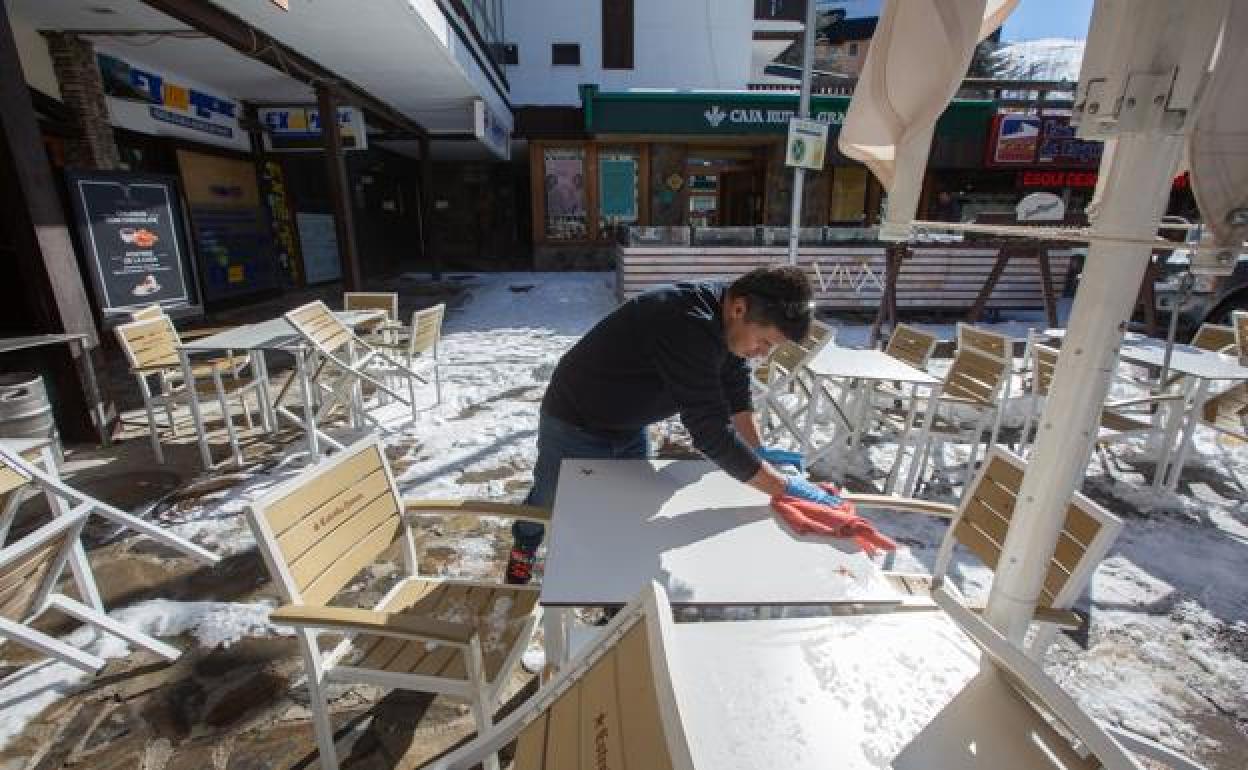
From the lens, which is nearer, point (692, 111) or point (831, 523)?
point (831, 523)

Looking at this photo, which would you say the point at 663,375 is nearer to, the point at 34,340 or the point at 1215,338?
the point at 34,340

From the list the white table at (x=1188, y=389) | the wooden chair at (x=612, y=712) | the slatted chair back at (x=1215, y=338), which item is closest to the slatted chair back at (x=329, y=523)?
the wooden chair at (x=612, y=712)

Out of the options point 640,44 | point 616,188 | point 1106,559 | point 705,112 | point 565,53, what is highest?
point 640,44

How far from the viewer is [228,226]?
953 cm

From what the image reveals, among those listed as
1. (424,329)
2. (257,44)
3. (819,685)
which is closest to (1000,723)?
(819,685)

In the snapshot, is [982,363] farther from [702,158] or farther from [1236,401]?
[702,158]

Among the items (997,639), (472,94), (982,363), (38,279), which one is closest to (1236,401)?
(982,363)

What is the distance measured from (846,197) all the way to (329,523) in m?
14.5

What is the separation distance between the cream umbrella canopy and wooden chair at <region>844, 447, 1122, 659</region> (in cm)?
82

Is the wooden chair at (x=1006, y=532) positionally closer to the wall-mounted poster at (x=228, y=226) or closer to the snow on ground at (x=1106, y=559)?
the snow on ground at (x=1106, y=559)

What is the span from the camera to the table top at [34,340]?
3.94 meters

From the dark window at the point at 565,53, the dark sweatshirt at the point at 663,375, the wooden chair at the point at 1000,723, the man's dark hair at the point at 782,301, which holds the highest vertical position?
the dark window at the point at 565,53

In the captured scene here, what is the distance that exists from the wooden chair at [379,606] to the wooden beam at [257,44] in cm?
493

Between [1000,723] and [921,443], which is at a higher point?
[1000,723]
